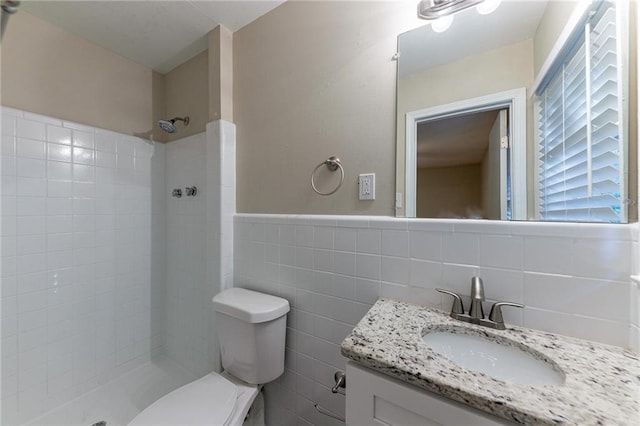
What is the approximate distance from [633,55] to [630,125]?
184mm

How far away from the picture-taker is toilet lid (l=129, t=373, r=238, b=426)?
89cm

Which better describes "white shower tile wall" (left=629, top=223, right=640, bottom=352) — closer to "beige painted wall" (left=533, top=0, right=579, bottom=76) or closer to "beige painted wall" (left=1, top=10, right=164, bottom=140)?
"beige painted wall" (left=533, top=0, right=579, bottom=76)

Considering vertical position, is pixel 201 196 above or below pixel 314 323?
above

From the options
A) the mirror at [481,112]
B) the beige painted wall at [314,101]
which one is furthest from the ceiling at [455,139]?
the beige painted wall at [314,101]

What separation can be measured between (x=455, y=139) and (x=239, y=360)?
1361mm

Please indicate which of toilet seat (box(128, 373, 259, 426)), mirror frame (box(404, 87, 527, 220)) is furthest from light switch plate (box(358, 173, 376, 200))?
toilet seat (box(128, 373, 259, 426))

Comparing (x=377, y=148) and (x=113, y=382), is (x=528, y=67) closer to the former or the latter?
(x=377, y=148)

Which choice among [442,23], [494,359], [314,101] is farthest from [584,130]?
[314,101]

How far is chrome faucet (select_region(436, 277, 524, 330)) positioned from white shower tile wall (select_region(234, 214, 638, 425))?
0.19 ft

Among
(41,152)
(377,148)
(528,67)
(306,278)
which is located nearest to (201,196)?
(41,152)

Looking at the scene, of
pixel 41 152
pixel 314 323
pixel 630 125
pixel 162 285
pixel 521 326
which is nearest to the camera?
pixel 630 125

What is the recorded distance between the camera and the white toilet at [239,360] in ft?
3.22

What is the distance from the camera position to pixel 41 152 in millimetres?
1326

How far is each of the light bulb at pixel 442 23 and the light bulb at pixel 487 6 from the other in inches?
3.6
